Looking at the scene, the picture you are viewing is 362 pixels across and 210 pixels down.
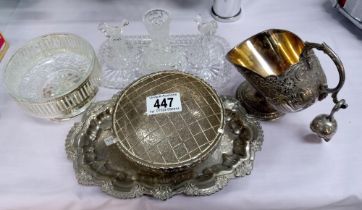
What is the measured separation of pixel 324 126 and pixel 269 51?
181 mm

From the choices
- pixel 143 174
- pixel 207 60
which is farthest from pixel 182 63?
pixel 143 174

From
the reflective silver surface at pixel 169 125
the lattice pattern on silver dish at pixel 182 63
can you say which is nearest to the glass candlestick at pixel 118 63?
the lattice pattern on silver dish at pixel 182 63

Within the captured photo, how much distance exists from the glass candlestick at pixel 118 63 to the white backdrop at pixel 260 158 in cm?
3

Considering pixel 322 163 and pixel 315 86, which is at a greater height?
pixel 315 86

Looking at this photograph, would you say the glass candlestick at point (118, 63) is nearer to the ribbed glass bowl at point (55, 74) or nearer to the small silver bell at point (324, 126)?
the ribbed glass bowl at point (55, 74)

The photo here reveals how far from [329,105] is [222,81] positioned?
0.23 metres

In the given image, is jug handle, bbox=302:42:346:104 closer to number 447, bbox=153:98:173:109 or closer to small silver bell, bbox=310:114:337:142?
small silver bell, bbox=310:114:337:142

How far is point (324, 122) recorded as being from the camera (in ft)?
2.07

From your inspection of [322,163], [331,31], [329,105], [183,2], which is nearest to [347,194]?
[322,163]

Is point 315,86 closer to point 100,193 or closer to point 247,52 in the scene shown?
point 247,52

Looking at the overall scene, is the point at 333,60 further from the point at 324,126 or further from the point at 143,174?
the point at 143,174

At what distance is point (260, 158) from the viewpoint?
0.65 metres

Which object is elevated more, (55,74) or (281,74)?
(281,74)

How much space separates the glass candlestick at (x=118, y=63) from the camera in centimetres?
74
